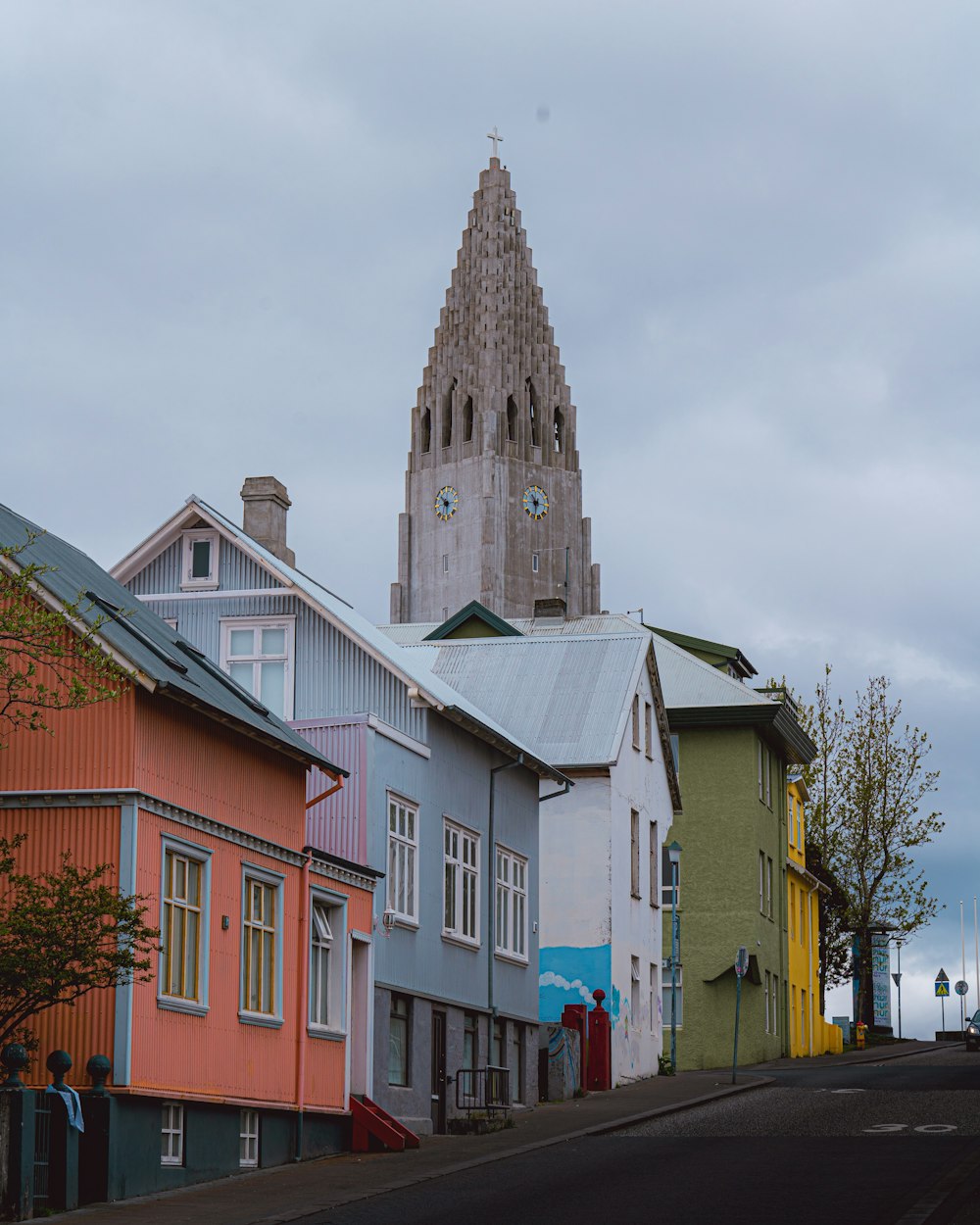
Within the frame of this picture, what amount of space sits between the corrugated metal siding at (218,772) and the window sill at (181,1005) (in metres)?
1.98

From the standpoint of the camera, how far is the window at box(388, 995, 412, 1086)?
28.5 meters

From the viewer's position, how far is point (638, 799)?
140 ft

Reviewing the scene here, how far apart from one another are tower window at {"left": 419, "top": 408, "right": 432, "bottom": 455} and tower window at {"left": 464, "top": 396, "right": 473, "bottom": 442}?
10.9 feet

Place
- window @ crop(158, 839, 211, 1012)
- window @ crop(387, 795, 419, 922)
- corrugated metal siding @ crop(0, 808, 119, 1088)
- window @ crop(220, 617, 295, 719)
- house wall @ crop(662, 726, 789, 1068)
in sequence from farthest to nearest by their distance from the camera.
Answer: house wall @ crop(662, 726, 789, 1068) < window @ crop(220, 617, 295, 719) < window @ crop(387, 795, 419, 922) < window @ crop(158, 839, 211, 1012) < corrugated metal siding @ crop(0, 808, 119, 1088)

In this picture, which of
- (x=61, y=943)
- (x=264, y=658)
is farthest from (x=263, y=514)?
(x=61, y=943)

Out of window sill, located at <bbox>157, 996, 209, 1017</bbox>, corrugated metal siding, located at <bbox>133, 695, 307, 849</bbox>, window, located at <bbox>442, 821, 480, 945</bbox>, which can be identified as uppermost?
corrugated metal siding, located at <bbox>133, 695, 307, 849</bbox>

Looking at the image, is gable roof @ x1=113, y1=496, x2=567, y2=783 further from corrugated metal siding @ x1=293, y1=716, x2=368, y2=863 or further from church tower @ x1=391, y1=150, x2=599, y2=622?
church tower @ x1=391, y1=150, x2=599, y2=622

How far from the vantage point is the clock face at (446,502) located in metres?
143

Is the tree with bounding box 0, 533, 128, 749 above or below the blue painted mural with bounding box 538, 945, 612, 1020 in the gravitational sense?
above

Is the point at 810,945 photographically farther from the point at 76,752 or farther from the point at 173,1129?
the point at 76,752

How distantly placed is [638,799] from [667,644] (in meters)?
13.3

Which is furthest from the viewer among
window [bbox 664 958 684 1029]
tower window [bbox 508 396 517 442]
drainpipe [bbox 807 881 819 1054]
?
tower window [bbox 508 396 517 442]

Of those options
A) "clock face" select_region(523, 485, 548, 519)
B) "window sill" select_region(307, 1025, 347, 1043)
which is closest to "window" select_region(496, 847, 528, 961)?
"window sill" select_region(307, 1025, 347, 1043)

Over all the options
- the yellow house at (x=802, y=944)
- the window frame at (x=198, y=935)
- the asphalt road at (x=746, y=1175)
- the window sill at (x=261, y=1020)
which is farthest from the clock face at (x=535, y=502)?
the window frame at (x=198, y=935)
